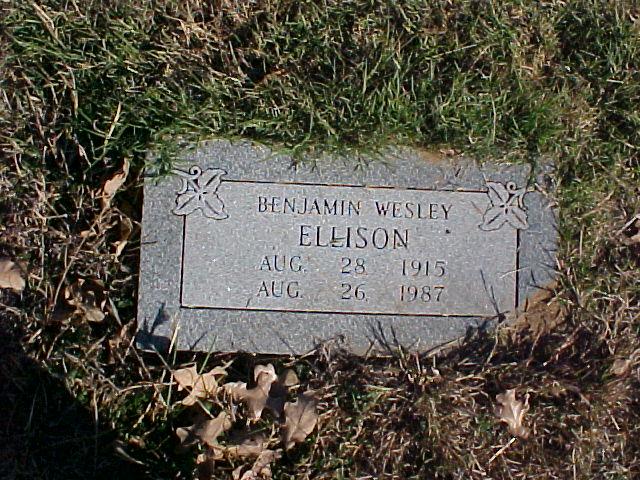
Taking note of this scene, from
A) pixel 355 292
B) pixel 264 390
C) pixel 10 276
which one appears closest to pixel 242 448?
pixel 264 390

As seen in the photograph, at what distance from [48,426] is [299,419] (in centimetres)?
91

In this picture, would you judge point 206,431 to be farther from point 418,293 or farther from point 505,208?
point 505,208

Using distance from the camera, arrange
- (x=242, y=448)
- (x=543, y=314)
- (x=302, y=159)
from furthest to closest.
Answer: (x=543, y=314), (x=302, y=159), (x=242, y=448)

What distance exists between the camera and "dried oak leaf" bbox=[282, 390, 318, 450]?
2.50 meters

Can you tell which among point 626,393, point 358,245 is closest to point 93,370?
point 358,245

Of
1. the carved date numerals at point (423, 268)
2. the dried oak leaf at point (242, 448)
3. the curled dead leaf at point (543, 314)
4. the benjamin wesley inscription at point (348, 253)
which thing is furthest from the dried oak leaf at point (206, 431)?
the curled dead leaf at point (543, 314)

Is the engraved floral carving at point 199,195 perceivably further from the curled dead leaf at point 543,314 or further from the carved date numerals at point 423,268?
the curled dead leaf at point 543,314

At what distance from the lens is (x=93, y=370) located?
2549 mm

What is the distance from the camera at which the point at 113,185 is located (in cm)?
256

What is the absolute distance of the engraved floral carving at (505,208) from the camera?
259cm

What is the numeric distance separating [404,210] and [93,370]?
1.26m

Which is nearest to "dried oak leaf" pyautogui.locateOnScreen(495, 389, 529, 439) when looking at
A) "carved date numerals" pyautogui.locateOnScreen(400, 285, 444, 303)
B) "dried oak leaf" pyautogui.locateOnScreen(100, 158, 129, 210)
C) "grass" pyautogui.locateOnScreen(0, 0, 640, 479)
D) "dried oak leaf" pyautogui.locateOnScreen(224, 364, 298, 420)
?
"grass" pyautogui.locateOnScreen(0, 0, 640, 479)

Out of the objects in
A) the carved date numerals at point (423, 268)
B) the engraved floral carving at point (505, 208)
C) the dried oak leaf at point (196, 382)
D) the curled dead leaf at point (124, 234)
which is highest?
the engraved floral carving at point (505, 208)

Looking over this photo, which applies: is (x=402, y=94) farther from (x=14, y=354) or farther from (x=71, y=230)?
(x=14, y=354)
